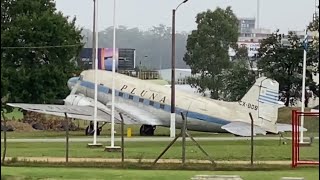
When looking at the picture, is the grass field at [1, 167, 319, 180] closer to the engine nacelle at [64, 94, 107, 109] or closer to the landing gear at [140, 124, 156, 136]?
the landing gear at [140, 124, 156, 136]

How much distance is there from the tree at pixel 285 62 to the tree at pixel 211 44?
2489 centimetres

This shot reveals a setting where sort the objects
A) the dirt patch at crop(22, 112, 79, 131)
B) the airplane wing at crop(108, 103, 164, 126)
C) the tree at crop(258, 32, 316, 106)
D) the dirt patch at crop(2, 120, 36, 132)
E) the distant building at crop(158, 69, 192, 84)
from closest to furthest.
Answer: the airplane wing at crop(108, 103, 164, 126) → the dirt patch at crop(2, 120, 36, 132) → the dirt patch at crop(22, 112, 79, 131) → the tree at crop(258, 32, 316, 106) → the distant building at crop(158, 69, 192, 84)

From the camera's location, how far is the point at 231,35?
10294 centimetres

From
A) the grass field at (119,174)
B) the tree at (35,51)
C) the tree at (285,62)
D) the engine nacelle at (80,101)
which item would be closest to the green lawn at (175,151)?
the grass field at (119,174)

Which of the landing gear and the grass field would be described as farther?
the landing gear

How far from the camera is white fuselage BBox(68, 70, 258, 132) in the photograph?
51.3 m

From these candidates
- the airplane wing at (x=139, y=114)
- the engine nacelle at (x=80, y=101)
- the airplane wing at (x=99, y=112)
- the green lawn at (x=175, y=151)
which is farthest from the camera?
the engine nacelle at (x=80, y=101)

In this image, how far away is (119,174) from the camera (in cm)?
2442

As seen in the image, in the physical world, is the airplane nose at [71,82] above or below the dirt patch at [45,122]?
above

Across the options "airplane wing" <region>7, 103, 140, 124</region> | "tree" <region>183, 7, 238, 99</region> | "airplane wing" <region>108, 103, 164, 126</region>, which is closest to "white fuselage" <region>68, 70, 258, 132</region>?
"airplane wing" <region>108, 103, 164, 126</region>

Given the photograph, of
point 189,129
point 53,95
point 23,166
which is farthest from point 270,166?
point 53,95

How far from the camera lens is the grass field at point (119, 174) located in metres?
23.3

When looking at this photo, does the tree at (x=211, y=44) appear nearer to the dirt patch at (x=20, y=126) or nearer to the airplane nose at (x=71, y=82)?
the airplane nose at (x=71, y=82)

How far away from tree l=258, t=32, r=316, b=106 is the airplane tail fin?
72.0ft
